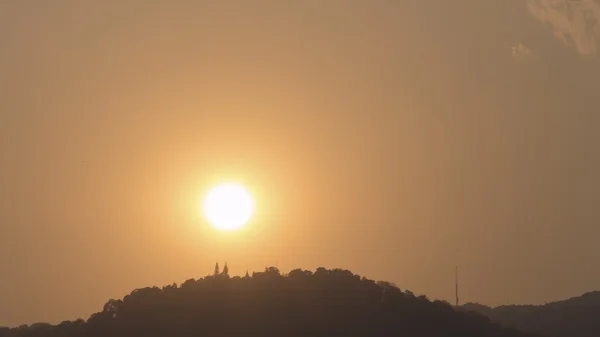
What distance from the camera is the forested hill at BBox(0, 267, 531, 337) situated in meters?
97.1

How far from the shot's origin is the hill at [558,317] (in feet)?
443

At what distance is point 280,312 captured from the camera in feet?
327

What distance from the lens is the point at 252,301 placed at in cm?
10225

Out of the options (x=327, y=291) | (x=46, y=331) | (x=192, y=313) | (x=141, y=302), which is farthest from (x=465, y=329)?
(x=46, y=331)

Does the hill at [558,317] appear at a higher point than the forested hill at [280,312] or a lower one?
higher

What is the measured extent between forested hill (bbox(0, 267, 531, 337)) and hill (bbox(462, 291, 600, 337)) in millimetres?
33756

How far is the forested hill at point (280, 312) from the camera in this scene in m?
97.1

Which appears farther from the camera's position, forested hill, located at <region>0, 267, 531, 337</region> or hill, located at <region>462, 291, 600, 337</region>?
hill, located at <region>462, 291, 600, 337</region>

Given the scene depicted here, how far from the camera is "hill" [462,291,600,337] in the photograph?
5320 inches

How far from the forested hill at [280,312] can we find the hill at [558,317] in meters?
33.8

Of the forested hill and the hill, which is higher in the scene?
the hill

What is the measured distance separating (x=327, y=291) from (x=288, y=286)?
5.17m

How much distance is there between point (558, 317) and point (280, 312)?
6806 cm

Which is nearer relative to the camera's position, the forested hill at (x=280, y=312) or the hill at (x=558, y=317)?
the forested hill at (x=280, y=312)
